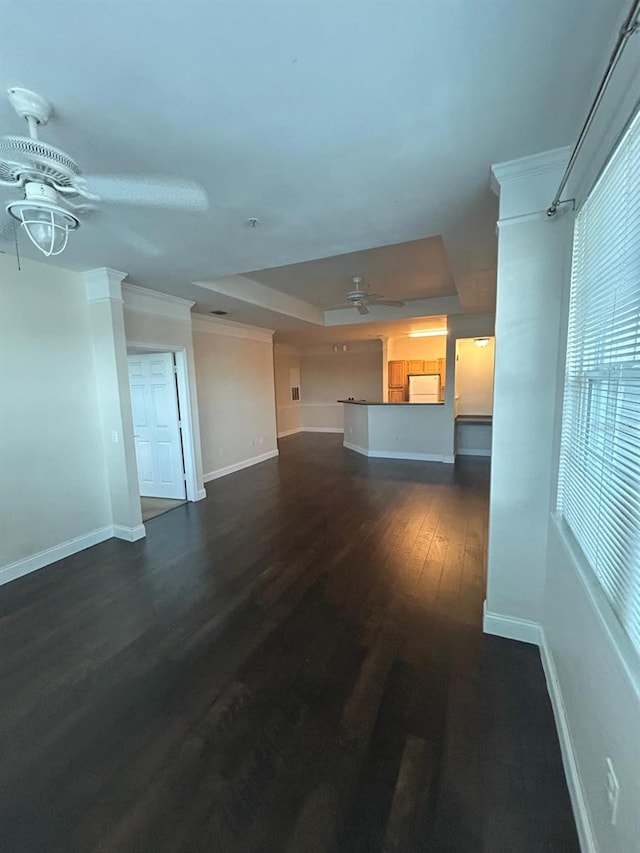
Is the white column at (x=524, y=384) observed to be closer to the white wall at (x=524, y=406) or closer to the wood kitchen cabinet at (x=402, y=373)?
the white wall at (x=524, y=406)

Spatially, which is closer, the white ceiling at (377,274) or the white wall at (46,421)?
the white wall at (46,421)

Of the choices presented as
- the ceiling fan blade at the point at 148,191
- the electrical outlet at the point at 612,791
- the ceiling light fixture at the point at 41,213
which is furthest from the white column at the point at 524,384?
the ceiling light fixture at the point at 41,213

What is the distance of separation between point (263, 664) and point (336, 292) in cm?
479

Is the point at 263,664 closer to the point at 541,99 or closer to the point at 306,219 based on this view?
the point at 306,219

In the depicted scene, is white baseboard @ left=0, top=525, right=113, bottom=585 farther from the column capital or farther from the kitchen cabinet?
the kitchen cabinet

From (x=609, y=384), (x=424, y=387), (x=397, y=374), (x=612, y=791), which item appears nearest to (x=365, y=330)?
(x=397, y=374)

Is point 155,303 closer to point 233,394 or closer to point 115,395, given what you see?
point 115,395

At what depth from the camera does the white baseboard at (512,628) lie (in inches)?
83.1

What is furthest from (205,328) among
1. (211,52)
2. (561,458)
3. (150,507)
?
(561,458)

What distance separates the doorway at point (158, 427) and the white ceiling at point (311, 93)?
2.57 metres

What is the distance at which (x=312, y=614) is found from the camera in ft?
8.03

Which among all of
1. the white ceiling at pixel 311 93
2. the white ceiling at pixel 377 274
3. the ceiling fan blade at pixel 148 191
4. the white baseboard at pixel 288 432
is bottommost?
the white baseboard at pixel 288 432

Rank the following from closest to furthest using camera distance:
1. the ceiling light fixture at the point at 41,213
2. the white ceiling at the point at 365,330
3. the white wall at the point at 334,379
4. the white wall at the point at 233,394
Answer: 1. the ceiling light fixture at the point at 41,213
2. the white wall at the point at 233,394
3. the white ceiling at the point at 365,330
4. the white wall at the point at 334,379

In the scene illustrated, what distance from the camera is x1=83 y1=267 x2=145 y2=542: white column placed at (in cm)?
352
